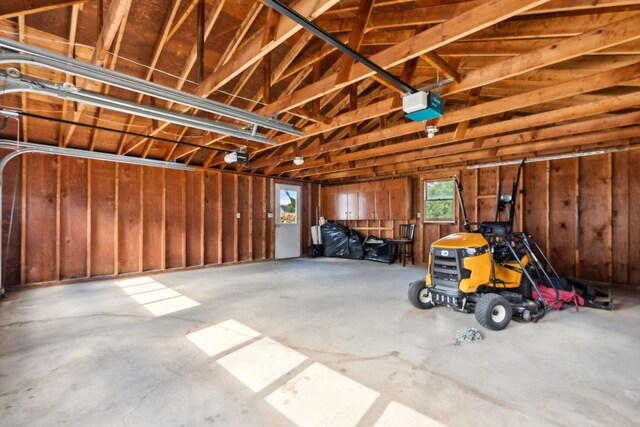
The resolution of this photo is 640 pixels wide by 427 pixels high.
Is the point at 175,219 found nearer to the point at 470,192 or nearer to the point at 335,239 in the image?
the point at 335,239

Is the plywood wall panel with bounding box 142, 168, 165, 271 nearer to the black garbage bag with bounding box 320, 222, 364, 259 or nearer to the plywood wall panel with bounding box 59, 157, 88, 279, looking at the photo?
the plywood wall panel with bounding box 59, 157, 88, 279

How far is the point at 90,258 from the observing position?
5660 millimetres

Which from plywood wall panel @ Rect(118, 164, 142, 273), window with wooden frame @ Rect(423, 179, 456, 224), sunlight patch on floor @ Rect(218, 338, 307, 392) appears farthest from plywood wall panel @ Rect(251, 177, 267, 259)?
sunlight patch on floor @ Rect(218, 338, 307, 392)

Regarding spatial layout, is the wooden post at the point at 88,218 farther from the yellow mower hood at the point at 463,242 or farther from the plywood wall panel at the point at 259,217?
the yellow mower hood at the point at 463,242

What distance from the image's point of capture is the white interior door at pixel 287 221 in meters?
8.70

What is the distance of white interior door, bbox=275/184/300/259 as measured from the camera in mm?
8695

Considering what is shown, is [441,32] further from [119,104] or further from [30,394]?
[30,394]

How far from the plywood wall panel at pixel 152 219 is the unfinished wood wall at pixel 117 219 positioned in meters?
0.02

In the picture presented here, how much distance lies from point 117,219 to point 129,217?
0.74 feet

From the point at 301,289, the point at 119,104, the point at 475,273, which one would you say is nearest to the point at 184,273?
the point at 301,289

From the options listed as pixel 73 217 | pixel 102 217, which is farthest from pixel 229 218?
pixel 73 217

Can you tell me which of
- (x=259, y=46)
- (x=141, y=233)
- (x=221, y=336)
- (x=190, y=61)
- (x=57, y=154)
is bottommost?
(x=221, y=336)

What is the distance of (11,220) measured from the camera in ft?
16.2

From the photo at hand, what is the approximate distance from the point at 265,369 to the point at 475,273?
2.53 meters
